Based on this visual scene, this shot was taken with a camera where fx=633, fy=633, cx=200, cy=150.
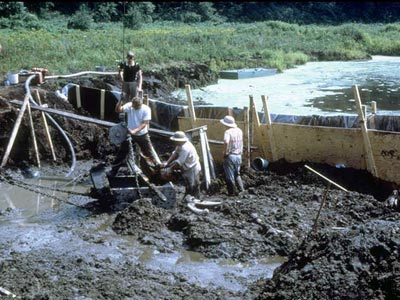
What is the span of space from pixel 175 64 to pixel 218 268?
1992 centimetres

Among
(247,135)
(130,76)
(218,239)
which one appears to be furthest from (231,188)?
(130,76)

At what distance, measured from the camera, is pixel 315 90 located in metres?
29.1

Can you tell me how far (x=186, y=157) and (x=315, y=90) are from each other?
17.7 m

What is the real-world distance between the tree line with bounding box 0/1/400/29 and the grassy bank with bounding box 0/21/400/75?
3.99m

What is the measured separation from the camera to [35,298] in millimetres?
7949

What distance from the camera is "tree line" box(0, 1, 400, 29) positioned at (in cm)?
4688

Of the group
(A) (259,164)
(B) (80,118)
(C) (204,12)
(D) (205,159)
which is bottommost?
(A) (259,164)

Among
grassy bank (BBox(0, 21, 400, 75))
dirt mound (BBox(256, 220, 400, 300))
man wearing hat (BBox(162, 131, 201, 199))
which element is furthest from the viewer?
grassy bank (BBox(0, 21, 400, 75))

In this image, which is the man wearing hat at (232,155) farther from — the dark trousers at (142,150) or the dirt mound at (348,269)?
the dirt mound at (348,269)

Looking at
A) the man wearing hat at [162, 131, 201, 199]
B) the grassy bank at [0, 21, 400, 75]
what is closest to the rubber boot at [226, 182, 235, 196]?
the man wearing hat at [162, 131, 201, 199]

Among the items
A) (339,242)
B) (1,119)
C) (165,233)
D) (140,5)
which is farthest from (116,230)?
(140,5)

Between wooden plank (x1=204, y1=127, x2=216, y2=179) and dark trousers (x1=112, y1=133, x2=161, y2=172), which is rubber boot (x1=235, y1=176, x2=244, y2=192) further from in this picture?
dark trousers (x1=112, y1=133, x2=161, y2=172)

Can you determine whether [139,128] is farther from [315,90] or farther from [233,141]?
[315,90]

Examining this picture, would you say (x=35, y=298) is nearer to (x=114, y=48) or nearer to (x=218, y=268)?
(x=218, y=268)
